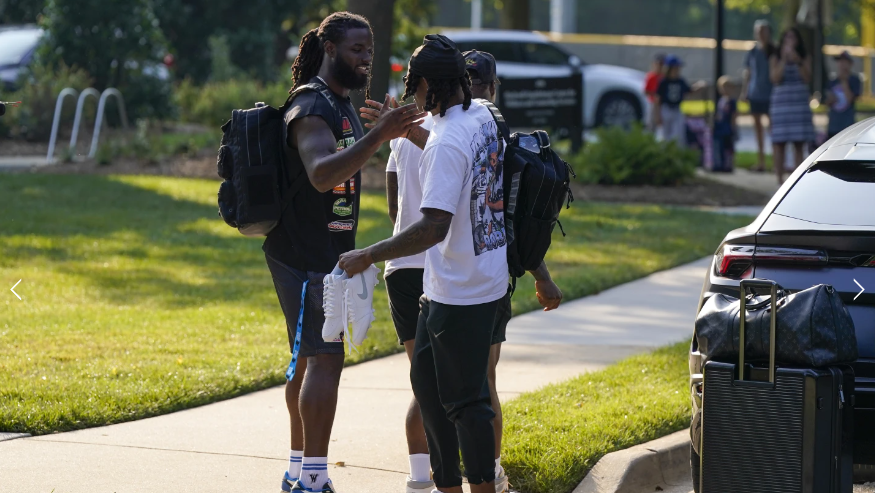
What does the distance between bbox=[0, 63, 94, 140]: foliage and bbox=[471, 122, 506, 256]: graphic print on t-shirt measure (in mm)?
14478

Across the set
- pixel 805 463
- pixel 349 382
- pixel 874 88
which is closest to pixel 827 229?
pixel 805 463

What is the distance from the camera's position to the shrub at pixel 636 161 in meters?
15.2

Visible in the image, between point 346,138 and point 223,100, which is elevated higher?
point 346,138

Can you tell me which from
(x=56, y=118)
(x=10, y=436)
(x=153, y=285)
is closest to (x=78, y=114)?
(x=56, y=118)

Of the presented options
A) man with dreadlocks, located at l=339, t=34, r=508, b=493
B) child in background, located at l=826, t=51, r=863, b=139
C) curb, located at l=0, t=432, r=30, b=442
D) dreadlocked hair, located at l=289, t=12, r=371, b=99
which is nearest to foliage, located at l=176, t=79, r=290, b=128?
child in background, located at l=826, t=51, r=863, b=139

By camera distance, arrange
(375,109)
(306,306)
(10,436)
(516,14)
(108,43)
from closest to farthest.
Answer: (375,109)
(306,306)
(10,436)
(108,43)
(516,14)

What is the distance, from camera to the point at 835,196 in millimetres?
4758

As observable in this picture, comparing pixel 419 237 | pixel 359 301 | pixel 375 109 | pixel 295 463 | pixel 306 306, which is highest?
pixel 375 109

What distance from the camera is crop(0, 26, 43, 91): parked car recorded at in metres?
19.1

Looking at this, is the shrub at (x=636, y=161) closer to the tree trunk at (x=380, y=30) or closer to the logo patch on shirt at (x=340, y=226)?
the tree trunk at (x=380, y=30)

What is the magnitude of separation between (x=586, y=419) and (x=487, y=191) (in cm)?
195

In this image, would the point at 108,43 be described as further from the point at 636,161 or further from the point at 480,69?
the point at 480,69

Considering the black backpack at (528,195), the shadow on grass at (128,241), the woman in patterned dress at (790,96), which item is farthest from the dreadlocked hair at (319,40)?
the woman in patterned dress at (790,96)

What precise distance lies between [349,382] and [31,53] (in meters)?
15.2
